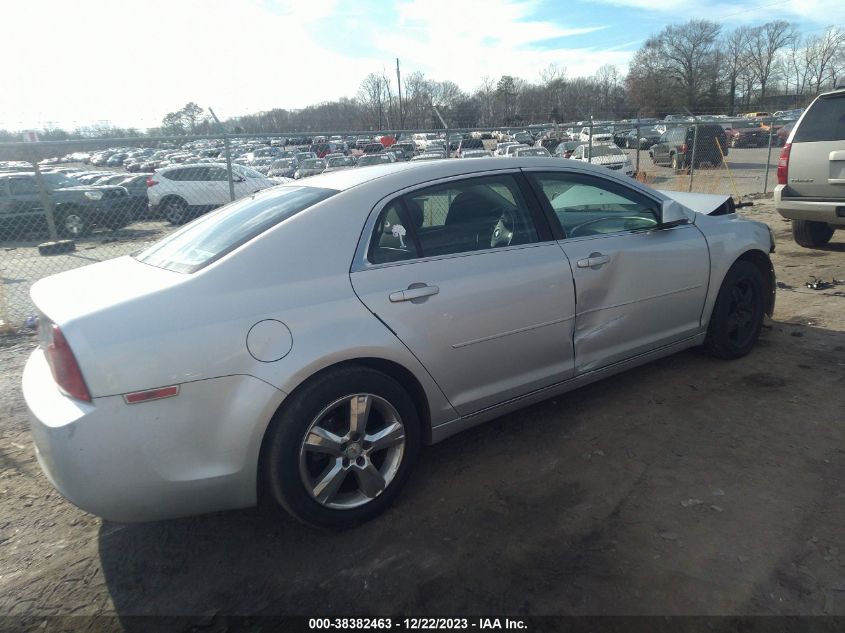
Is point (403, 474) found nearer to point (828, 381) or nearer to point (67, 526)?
point (67, 526)

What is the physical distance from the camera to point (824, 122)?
22.9 feet

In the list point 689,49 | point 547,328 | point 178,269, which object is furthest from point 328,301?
point 689,49

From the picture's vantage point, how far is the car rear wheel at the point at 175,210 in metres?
14.7

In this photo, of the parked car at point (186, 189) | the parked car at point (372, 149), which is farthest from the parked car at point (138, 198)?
the parked car at point (372, 149)

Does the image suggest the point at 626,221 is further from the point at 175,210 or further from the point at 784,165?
the point at 175,210

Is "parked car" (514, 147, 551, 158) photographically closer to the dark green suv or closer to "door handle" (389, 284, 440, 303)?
the dark green suv

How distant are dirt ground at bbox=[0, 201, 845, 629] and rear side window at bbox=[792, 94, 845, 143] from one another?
4.62 meters

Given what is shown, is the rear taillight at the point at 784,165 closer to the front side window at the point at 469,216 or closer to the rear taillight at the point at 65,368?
the front side window at the point at 469,216

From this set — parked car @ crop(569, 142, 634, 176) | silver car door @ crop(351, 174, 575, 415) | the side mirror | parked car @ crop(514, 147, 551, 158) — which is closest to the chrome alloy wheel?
silver car door @ crop(351, 174, 575, 415)

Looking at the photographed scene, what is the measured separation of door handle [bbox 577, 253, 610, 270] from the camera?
336 centimetres

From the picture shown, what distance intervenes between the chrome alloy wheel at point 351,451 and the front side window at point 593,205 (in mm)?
1579

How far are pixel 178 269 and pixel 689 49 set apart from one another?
3440 inches

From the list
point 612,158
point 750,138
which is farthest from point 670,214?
point 750,138

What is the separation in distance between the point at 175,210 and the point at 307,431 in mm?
14566
